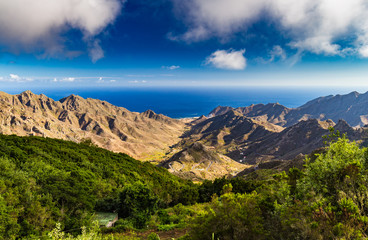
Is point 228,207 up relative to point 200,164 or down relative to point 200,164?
up

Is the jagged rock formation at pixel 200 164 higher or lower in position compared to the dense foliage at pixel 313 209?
lower

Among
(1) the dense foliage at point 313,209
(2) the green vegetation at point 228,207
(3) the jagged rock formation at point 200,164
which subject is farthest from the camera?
(3) the jagged rock formation at point 200,164

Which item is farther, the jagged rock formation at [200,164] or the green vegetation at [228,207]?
the jagged rock formation at [200,164]

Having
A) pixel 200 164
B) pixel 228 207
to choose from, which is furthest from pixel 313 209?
pixel 200 164

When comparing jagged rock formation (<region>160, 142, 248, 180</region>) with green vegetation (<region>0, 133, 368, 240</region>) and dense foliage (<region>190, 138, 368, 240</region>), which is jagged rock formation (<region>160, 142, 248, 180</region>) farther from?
dense foliage (<region>190, 138, 368, 240</region>)

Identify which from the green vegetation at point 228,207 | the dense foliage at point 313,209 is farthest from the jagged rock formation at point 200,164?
the dense foliage at point 313,209

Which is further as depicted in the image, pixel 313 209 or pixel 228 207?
pixel 228 207

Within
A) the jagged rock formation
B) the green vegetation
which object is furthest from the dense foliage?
the jagged rock formation

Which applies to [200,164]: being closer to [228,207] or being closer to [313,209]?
[228,207]

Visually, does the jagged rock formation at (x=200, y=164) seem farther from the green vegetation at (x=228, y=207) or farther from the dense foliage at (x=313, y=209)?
the dense foliage at (x=313, y=209)
